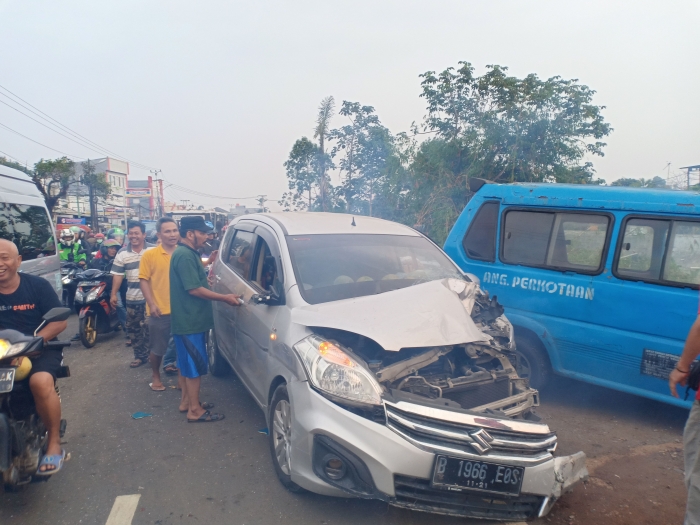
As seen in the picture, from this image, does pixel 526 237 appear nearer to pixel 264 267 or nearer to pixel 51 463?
pixel 264 267

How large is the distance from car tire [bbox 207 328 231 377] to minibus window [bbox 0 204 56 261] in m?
2.54

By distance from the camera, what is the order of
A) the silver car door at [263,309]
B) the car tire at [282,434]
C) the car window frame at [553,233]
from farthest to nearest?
the car window frame at [553,233] < the silver car door at [263,309] < the car tire at [282,434]

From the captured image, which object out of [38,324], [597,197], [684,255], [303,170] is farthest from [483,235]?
[303,170]

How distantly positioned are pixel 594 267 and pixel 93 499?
4.31 meters

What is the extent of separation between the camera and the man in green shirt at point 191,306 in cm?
430

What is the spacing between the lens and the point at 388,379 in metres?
2.96

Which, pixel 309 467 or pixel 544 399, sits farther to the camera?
pixel 544 399

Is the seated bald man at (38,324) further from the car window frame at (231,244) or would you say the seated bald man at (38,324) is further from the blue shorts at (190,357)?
the car window frame at (231,244)

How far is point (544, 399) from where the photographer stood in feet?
16.3

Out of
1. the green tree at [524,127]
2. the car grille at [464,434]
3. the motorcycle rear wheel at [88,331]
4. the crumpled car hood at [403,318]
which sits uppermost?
the green tree at [524,127]

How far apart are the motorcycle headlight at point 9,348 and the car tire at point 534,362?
4.01m

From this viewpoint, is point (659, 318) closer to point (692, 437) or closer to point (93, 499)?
point (692, 437)

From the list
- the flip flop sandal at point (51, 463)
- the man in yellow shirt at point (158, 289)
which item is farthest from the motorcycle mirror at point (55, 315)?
the man in yellow shirt at point (158, 289)

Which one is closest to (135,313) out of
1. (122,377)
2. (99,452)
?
(122,377)
